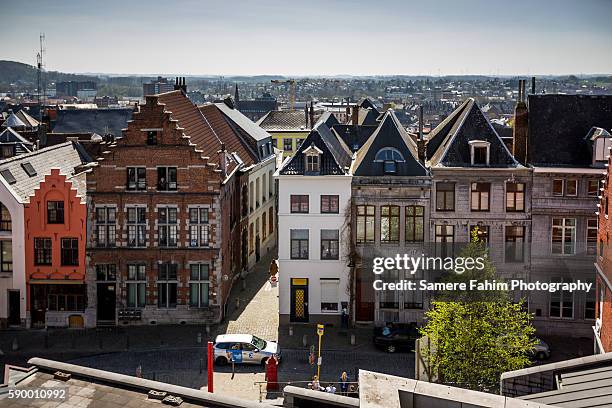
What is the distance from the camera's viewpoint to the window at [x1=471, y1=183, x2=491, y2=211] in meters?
48.6

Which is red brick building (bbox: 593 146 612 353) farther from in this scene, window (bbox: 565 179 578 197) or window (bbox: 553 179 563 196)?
window (bbox: 553 179 563 196)

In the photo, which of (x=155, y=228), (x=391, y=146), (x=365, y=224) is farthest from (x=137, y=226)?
(x=391, y=146)

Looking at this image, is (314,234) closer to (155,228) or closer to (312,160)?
(312,160)

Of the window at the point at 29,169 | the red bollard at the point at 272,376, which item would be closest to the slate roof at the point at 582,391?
the red bollard at the point at 272,376

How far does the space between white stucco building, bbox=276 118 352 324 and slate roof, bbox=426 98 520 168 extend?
601 cm

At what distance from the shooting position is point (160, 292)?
1976 inches

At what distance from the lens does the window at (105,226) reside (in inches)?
1960

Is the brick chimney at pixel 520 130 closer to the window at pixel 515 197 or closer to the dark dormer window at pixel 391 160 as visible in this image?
the window at pixel 515 197

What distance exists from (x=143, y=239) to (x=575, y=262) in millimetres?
25426

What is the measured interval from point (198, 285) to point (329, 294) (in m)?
7.91

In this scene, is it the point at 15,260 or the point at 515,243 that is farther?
the point at 15,260

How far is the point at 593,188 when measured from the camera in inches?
1884

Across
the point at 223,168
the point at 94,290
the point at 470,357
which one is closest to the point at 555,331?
the point at 470,357

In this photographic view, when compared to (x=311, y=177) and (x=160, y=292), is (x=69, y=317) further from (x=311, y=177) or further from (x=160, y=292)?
(x=311, y=177)
